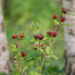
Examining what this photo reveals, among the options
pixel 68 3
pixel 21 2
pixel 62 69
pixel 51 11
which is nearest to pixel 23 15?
pixel 21 2

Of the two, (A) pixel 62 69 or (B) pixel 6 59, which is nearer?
(B) pixel 6 59

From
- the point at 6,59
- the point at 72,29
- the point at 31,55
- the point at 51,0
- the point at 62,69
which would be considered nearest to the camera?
the point at 31,55

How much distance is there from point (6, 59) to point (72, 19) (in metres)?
1.06

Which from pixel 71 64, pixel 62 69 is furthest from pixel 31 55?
pixel 62 69

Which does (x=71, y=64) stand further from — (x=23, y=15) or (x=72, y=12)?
(x=23, y=15)

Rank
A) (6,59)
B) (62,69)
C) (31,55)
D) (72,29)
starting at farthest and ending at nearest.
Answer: (62,69) → (6,59) → (72,29) → (31,55)

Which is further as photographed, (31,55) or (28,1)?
(28,1)

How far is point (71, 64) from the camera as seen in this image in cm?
266

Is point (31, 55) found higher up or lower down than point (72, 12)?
lower down

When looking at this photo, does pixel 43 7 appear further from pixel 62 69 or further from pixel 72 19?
pixel 72 19

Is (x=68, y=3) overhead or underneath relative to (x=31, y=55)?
overhead

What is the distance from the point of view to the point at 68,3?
2574 mm

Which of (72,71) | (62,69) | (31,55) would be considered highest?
(31,55)

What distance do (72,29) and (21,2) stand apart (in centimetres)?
531
